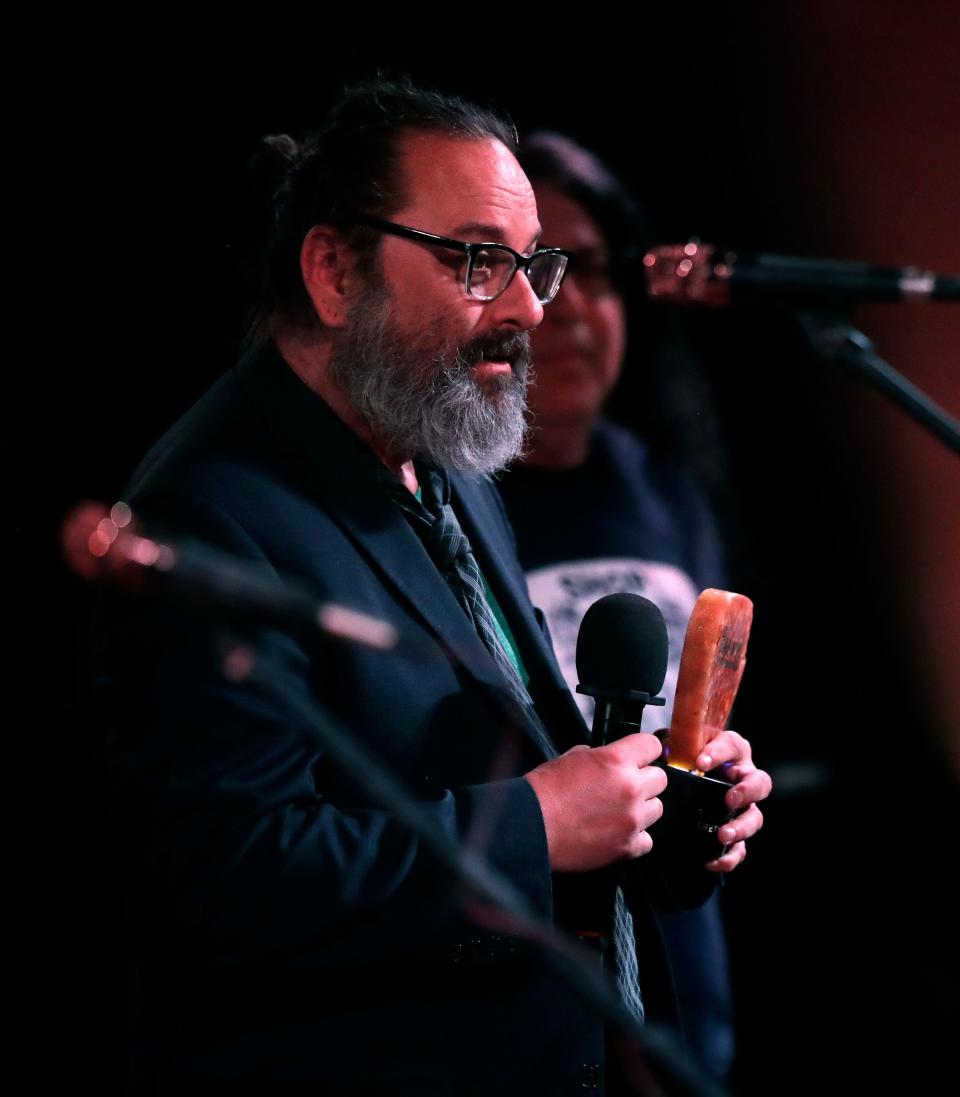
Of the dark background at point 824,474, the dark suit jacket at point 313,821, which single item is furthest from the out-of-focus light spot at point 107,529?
the dark background at point 824,474

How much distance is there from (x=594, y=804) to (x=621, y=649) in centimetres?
22

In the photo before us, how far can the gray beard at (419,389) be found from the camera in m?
1.79

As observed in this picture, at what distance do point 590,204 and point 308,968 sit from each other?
6.55ft

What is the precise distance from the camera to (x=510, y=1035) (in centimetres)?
157

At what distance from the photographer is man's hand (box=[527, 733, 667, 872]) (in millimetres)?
1495

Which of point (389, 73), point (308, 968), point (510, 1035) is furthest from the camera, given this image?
point (389, 73)

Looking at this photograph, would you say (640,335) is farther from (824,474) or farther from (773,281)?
(773,281)

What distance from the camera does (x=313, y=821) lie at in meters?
1.43

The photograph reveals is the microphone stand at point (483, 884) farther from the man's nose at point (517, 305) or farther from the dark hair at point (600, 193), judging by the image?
the dark hair at point (600, 193)

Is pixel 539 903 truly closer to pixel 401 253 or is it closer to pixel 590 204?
pixel 401 253

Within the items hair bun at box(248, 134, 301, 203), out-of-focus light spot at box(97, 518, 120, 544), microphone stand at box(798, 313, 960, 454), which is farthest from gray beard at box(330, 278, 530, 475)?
out-of-focus light spot at box(97, 518, 120, 544)

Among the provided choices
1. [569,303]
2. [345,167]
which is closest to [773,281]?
[345,167]

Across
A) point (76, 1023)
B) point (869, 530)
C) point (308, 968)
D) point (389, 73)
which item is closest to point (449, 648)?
point (308, 968)

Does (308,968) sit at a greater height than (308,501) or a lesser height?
lesser
